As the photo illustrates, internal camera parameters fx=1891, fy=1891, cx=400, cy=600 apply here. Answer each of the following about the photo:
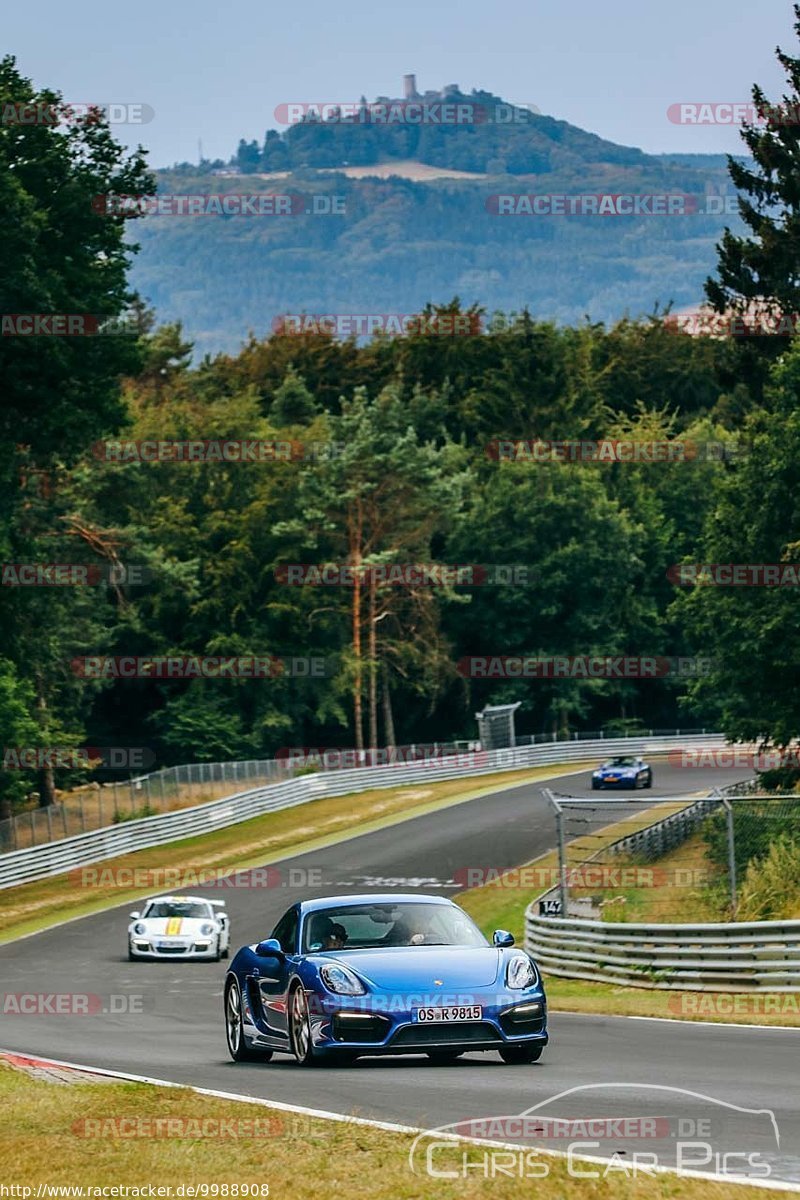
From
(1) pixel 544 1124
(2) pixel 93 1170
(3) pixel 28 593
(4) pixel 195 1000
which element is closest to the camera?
(2) pixel 93 1170

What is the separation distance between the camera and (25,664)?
172ft

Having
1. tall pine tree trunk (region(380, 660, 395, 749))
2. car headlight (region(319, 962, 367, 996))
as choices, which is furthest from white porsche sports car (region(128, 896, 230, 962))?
tall pine tree trunk (region(380, 660, 395, 749))

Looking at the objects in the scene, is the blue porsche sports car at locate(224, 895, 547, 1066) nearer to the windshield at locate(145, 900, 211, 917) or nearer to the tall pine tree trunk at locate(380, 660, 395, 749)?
the windshield at locate(145, 900, 211, 917)

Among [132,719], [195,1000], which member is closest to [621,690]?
[132,719]

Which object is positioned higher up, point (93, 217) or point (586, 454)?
point (93, 217)

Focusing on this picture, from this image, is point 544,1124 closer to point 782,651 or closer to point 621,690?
point 782,651

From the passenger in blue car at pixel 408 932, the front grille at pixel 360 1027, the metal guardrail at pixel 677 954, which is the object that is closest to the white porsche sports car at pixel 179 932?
the metal guardrail at pixel 677 954

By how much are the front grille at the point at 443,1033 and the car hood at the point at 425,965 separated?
25 cm

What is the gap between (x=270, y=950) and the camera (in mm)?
14258

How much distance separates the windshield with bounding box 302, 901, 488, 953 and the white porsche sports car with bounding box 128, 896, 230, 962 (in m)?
18.7

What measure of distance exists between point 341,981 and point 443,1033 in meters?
0.81

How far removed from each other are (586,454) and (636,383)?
704 inches

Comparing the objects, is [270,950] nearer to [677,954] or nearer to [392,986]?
[392,986]

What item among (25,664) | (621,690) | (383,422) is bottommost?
(621,690)
